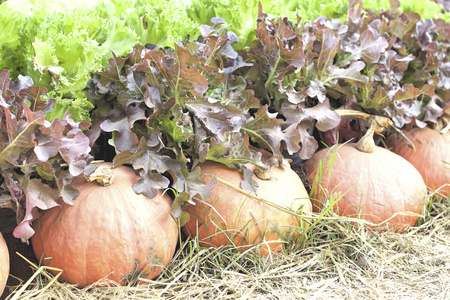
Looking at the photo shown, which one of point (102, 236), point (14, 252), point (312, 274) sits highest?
point (102, 236)

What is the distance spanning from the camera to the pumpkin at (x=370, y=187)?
6.84 feet

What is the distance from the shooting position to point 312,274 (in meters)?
1.80

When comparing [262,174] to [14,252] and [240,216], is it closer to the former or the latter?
[240,216]

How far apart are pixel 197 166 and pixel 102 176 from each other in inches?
14.5

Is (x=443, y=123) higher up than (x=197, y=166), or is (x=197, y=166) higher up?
(x=197, y=166)

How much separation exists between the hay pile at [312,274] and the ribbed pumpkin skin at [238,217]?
0.06 m

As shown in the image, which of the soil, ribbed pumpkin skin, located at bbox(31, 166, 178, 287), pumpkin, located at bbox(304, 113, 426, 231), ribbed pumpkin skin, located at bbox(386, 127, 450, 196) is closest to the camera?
ribbed pumpkin skin, located at bbox(31, 166, 178, 287)

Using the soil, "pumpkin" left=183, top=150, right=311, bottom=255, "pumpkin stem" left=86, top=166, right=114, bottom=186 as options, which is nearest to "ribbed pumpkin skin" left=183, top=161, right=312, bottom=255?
"pumpkin" left=183, top=150, right=311, bottom=255

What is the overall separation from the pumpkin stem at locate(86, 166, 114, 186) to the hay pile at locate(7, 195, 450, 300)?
38cm

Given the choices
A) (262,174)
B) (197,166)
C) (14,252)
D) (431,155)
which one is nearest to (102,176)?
(197,166)

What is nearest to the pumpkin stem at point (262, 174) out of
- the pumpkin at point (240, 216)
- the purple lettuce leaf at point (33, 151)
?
the pumpkin at point (240, 216)

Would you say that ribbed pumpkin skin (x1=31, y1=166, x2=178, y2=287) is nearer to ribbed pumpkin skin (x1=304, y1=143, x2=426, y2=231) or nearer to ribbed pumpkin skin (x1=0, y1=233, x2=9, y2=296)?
ribbed pumpkin skin (x1=0, y1=233, x2=9, y2=296)

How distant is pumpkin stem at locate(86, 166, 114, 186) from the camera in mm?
1608

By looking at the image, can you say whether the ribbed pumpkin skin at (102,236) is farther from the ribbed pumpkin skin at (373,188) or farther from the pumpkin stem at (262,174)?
the ribbed pumpkin skin at (373,188)
